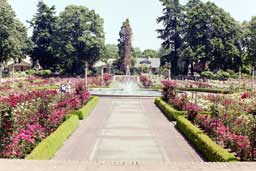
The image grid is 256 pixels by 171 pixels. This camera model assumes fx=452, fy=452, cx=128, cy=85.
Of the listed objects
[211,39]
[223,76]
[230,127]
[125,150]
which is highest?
[211,39]

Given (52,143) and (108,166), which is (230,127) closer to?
(52,143)

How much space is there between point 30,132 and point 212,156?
5116 mm

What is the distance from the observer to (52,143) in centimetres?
1371

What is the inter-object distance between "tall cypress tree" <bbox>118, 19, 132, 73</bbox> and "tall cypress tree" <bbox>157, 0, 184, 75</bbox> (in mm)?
27686

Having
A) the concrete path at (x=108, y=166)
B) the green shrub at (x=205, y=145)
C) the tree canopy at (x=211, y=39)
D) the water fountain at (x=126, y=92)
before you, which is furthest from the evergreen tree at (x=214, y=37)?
the concrete path at (x=108, y=166)

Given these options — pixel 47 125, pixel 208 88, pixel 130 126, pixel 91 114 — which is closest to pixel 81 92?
pixel 91 114

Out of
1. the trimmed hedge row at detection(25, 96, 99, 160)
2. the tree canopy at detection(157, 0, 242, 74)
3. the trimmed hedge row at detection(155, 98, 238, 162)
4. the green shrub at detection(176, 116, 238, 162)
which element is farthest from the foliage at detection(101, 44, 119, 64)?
the green shrub at detection(176, 116, 238, 162)

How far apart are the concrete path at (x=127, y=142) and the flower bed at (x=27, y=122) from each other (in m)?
0.92

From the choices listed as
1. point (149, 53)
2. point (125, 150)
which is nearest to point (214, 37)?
point (125, 150)

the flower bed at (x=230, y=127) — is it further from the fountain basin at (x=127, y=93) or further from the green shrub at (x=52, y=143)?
the fountain basin at (x=127, y=93)

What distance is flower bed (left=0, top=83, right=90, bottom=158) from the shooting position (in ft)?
37.6

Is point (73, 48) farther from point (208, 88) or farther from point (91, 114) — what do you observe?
point (91, 114)

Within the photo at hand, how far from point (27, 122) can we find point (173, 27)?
192 feet

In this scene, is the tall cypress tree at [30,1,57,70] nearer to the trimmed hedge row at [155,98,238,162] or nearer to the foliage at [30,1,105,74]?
the foliage at [30,1,105,74]
